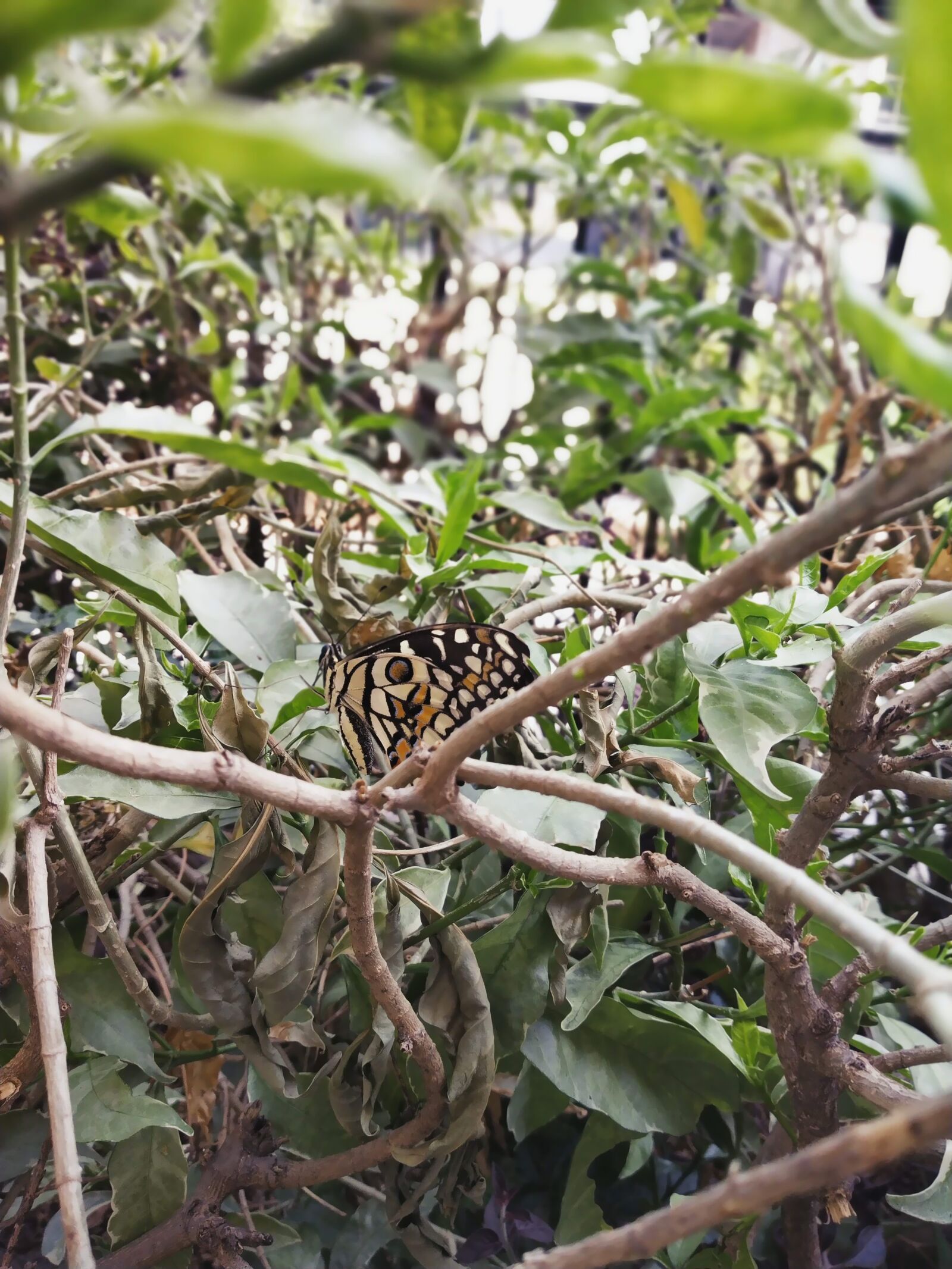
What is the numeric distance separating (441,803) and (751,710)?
0.21 m

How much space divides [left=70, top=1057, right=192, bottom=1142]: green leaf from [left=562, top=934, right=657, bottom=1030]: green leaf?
21 centimetres

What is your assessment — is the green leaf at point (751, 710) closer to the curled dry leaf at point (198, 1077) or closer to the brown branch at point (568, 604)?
the brown branch at point (568, 604)

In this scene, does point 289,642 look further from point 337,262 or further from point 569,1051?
point 337,262

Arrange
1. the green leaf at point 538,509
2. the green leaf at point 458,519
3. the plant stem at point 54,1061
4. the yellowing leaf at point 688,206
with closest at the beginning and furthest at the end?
the plant stem at point 54,1061
the green leaf at point 458,519
the green leaf at point 538,509
the yellowing leaf at point 688,206

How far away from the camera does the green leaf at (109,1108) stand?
46 cm

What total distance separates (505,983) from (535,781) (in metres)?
0.25

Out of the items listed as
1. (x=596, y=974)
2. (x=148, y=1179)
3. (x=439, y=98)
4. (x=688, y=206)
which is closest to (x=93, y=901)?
A: (x=148, y=1179)

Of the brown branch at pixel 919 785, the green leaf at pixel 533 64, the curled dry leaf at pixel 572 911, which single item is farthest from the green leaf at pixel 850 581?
the green leaf at pixel 533 64

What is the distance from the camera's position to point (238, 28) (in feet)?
0.46

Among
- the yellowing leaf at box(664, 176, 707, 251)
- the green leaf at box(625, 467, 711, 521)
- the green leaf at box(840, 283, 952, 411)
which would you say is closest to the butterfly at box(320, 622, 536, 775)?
the green leaf at box(840, 283, 952, 411)

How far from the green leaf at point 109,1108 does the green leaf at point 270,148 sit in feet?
1.55

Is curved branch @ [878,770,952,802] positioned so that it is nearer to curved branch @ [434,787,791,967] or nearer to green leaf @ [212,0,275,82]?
curved branch @ [434,787,791,967]

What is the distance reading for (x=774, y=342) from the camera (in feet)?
A: 5.38

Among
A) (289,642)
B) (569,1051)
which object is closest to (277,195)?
(289,642)
